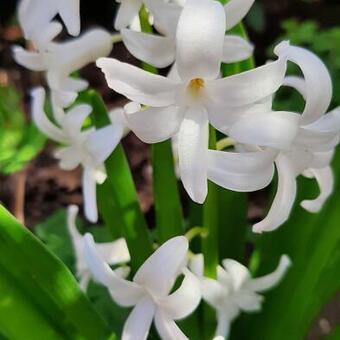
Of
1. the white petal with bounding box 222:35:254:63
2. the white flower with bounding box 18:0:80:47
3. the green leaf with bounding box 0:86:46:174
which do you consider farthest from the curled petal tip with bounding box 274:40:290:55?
the green leaf with bounding box 0:86:46:174

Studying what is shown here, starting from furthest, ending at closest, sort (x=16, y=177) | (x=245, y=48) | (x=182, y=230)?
(x=16, y=177) < (x=182, y=230) < (x=245, y=48)

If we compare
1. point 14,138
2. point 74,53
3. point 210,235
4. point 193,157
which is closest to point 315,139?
point 193,157

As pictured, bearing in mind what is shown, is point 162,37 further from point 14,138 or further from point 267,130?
point 14,138

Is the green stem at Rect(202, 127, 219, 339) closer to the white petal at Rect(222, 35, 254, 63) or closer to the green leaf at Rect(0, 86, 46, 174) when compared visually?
the white petal at Rect(222, 35, 254, 63)

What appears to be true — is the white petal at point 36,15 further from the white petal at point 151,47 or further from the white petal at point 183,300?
the white petal at point 183,300

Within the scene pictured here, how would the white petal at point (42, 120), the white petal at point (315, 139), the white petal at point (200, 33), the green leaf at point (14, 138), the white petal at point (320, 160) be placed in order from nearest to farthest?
the white petal at point (200, 33) < the white petal at point (315, 139) < the white petal at point (320, 160) < the white petal at point (42, 120) < the green leaf at point (14, 138)

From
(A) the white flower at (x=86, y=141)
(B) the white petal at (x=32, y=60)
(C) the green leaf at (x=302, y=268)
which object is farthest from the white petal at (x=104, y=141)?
(C) the green leaf at (x=302, y=268)

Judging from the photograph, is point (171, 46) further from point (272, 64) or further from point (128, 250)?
point (128, 250)

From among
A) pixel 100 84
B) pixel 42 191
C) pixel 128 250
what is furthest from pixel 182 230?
pixel 100 84
